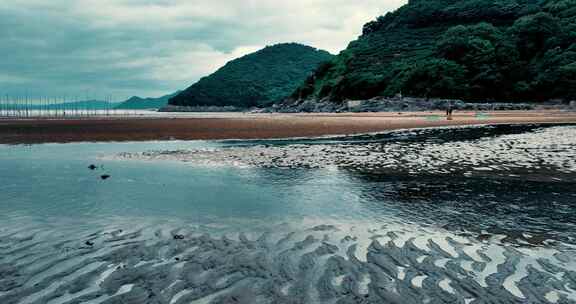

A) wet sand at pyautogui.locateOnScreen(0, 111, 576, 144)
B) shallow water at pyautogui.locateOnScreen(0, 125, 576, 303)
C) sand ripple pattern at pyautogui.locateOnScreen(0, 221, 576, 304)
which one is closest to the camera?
sand ripple pattern at pyautogui.locateOnScreen(0, 221, 576, 304)

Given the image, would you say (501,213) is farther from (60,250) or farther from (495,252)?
(60,250)

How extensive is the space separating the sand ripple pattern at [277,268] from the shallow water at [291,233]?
0.03 m

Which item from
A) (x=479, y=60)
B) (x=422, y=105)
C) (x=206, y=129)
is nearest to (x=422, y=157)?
(x=206, y=129)

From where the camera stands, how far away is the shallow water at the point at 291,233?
607cm

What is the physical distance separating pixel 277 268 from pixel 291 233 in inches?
87.7

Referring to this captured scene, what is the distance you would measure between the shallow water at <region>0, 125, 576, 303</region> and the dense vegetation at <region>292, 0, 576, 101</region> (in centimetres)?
9855

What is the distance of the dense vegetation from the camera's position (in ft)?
347

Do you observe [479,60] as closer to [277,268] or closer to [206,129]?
[206,129]

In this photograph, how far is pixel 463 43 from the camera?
118688 millimetres

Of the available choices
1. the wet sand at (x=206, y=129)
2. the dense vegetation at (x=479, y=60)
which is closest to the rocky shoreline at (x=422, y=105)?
the dense vegetation at (x=479, y=60)

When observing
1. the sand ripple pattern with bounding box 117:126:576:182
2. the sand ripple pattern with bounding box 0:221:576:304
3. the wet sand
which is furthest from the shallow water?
the wet sand

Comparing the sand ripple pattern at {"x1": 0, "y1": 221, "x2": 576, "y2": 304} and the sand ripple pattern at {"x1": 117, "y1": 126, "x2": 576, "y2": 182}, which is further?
the sand ripple pattern at {"x1": 117, "y1": 126, "x2": 576, "y2": 182}

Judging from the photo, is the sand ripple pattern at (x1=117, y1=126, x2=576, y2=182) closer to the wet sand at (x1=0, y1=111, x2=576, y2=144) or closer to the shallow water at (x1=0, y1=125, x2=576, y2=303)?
the shallow water at (x1=0, y1=125, x2=576, y2=303)

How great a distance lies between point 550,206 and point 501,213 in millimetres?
1804
